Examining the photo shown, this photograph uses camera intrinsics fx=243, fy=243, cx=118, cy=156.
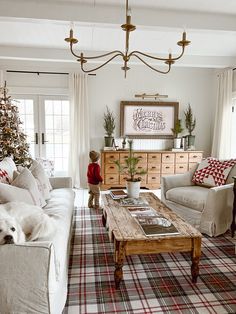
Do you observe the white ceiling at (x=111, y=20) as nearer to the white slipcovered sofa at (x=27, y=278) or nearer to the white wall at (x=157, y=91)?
the white wall at (x=157, y=91)

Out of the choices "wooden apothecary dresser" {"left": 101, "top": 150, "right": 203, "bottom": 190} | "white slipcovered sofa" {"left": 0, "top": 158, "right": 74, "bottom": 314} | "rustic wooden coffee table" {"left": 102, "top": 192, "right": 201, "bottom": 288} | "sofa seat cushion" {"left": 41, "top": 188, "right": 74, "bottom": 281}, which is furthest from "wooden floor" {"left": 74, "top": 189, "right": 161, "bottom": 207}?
"white slipcovered sofa" {"left": 0, "top": 158, "right": 74, "bottom": 314}

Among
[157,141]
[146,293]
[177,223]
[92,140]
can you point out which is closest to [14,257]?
[146,293]

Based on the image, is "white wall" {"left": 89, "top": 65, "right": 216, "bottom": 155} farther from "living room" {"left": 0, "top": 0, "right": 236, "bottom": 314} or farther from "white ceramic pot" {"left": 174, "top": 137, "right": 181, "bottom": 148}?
"white ceramic pot" {"left": 174, "top": 137, "right": 181, "bottom": 148}

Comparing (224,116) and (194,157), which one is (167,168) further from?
(224,116)

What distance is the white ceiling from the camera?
2.81m

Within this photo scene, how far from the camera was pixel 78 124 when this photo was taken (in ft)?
17.3

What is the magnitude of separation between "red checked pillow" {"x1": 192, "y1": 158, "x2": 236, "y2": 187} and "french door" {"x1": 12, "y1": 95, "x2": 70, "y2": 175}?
3.13 m

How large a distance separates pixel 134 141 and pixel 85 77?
178cm

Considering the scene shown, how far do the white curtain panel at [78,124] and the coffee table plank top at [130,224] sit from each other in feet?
8.85

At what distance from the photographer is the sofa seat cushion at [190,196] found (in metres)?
2.94

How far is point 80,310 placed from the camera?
5.49 feet

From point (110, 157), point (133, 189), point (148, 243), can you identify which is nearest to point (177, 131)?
point (110, 157)

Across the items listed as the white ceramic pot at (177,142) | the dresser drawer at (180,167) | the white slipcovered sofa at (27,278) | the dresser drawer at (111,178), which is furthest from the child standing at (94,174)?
the white ceramic pot at (177,142)

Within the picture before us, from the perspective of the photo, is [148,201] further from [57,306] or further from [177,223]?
[57,306]
